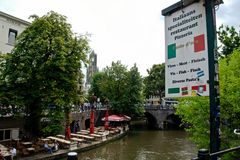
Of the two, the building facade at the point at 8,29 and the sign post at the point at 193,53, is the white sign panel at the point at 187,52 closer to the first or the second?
the sign post at the point at 193,53

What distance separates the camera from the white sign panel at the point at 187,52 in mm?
5137

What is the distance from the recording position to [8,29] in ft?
92.0

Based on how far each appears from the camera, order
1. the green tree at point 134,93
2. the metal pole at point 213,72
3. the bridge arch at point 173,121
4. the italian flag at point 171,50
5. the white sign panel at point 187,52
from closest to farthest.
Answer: the metal pole at point 213,72
the white sign panel at point 187,52
the italian flag at point 171,50
the green tree at point 134,93
the bridge arch at point 173,121

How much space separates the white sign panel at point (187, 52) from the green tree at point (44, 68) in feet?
55.6

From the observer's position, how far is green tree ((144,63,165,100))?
71625mm

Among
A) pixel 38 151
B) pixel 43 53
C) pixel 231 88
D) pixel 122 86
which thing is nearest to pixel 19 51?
pixel 43 53

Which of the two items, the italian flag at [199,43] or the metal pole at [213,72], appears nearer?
the metal pole at [213,72]

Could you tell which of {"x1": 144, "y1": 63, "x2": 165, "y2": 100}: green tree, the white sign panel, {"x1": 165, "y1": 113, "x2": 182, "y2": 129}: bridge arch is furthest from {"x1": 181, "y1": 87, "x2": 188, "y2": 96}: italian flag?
{"x1": 144, "y1": 63, "x2": 165, "y2": 100}: green tree

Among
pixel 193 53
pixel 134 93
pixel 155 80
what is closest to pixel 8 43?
pixel 134 93

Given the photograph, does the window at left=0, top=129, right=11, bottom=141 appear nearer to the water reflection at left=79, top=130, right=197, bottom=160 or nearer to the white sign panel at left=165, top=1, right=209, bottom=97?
the water reflection at left=79, top=130, right=197, bottom=160

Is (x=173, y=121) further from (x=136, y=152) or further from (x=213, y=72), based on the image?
(x=213, y=72)

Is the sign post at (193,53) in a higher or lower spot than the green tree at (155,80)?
lower

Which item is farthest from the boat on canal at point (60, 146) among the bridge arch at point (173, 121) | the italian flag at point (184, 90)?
the bridge arch at point (173, 121)

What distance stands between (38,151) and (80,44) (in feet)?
31.7
